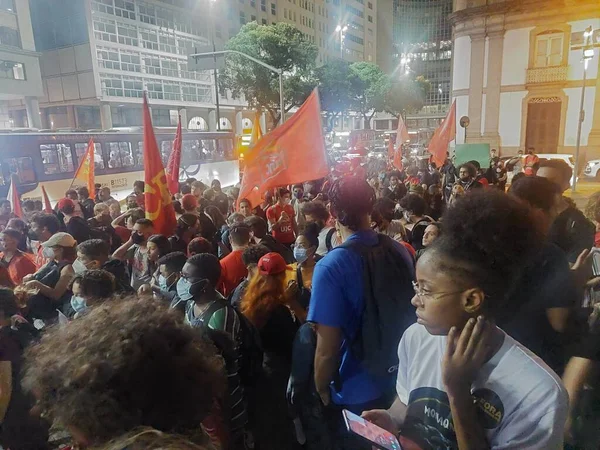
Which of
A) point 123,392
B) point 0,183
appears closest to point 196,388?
point 123,392

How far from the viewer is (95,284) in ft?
9.77

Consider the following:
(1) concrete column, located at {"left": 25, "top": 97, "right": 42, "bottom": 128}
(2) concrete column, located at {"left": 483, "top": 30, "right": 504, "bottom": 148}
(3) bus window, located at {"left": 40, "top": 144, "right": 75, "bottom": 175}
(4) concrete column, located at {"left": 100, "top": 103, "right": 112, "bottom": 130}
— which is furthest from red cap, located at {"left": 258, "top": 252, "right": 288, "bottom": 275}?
(4) concrete column, located at {"left": 100, "top": 103, "right": 112, "bottom": 130}

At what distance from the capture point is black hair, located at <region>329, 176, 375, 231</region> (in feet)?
7.98

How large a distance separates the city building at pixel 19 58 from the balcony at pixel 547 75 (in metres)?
33.8

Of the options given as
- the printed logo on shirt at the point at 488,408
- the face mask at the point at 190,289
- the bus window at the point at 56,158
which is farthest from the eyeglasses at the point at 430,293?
the bus window at the point at 56,158

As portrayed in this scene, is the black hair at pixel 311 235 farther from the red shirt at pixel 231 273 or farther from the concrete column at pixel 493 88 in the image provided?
the concrete column at pixel 493 88

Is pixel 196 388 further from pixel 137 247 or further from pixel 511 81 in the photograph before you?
pixel 511 81

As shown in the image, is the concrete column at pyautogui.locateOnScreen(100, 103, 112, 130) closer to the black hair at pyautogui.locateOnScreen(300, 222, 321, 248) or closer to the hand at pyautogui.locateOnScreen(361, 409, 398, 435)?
the black hair at pyautogui.locateOnScreen(300, 222, 321, 248)

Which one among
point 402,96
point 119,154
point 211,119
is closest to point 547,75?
point 402,96

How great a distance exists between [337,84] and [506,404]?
4256cm

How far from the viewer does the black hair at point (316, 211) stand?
5086 millimetres

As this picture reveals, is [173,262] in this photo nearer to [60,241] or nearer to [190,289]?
[190,289]

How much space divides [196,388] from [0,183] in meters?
13.4

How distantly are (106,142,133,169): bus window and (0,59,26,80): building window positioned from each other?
67.5ft
